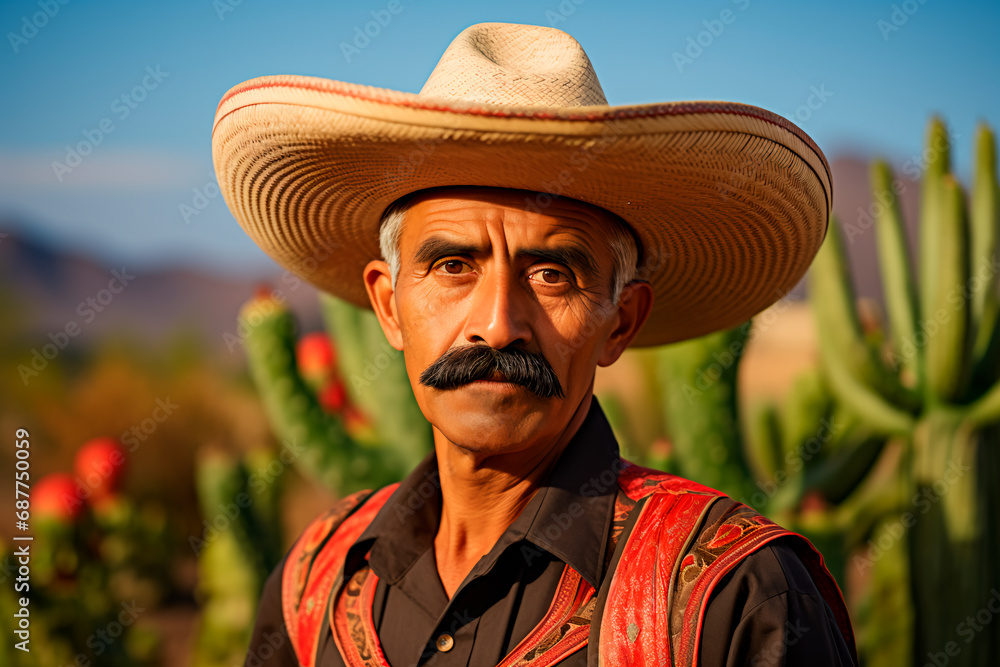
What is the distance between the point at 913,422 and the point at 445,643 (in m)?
3.40

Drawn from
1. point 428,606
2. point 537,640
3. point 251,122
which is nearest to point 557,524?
point 537,640

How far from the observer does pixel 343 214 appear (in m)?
2.06

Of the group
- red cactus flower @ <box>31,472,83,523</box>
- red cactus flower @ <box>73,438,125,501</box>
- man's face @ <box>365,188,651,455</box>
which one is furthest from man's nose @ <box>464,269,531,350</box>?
red cactus flower @ <box>73,438,125,501</box>

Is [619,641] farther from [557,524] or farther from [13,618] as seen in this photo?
[13,618]

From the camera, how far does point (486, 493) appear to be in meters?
1.89

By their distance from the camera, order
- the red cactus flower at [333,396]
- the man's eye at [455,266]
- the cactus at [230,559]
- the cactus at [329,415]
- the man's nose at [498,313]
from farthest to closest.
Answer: the red cactus flower at [333,396] → the cactus at [230,559] → the cactus at [329,415] → the man's eye at [455,266] → the man's nose at [498,313]

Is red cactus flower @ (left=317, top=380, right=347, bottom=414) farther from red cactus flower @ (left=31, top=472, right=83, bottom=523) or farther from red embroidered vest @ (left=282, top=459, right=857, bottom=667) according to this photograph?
red embroidered vest @ (left=282, top=459, right=857, bottom=667)

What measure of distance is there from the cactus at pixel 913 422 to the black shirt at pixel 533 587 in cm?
209

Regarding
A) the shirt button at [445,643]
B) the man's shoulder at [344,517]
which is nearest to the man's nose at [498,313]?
the shirt button at [445,643]

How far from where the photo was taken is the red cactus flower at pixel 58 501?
4441 mm

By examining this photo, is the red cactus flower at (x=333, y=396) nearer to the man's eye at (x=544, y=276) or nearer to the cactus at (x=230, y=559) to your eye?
the cactus at (x=230, y=559)

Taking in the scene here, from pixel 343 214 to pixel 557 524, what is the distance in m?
1.00

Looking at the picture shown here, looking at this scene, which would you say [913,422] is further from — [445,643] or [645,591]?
[445,643]

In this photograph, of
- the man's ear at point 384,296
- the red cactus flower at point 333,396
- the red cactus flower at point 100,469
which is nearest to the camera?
the man's ear at point 384,296
